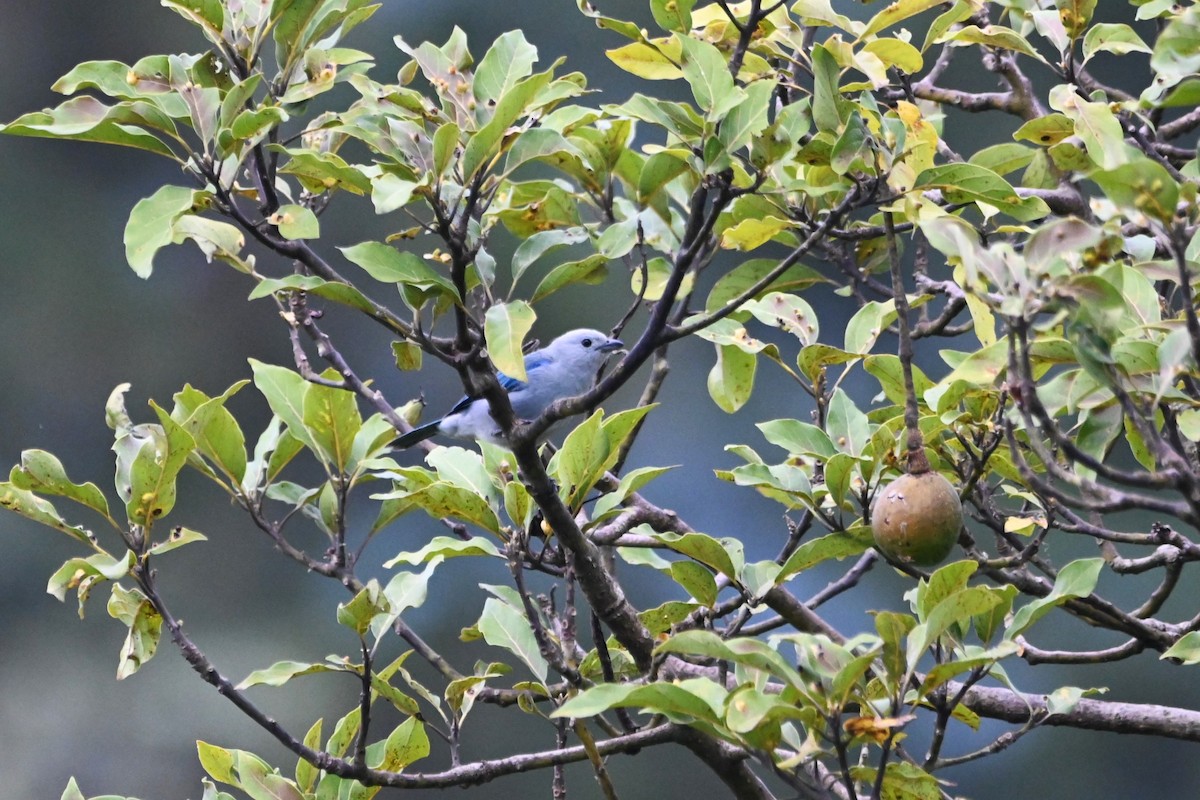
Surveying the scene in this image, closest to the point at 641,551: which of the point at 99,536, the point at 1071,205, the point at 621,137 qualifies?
the point at 621,137

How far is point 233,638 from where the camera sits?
7496 millimetres

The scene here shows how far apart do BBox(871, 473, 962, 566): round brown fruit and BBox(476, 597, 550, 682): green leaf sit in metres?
0.67

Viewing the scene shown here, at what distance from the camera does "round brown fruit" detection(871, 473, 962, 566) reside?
5.52ft

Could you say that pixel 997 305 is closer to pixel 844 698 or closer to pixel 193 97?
pixel 844 698

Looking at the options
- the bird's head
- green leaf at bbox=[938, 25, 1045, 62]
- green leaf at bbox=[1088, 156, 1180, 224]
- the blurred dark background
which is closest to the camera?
green leaf at bbox=[1088, 156, 1180, 224]

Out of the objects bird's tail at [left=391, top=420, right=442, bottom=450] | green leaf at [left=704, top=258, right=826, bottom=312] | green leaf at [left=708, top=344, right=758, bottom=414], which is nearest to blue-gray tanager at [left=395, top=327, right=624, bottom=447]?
bird's tail at [left=391, top=420, right=442, bottom=450]

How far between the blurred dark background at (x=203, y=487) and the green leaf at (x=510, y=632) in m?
3.71

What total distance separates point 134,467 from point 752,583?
3.12 ft

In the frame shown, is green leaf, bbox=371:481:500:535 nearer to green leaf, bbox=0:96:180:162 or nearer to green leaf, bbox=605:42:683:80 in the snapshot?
green leaf, bbox=0:96:180:162

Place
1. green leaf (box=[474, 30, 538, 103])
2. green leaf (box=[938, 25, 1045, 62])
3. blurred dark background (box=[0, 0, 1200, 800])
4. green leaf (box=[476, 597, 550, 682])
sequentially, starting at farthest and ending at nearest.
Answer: blurred dark background (box=[0, 0, 1200, 800]) → green leaf (box=[938, 25, 1045, 62]) → green leaf (box=[476, 597, 550, 682]) → green leaf (box=[474, 30, 538, 103])

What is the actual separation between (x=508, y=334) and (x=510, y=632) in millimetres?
701

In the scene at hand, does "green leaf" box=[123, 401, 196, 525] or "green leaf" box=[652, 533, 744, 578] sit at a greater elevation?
"green leaf" box=[123, 401, 196, 525]

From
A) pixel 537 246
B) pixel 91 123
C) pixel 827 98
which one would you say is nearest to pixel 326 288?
pixel 91 123

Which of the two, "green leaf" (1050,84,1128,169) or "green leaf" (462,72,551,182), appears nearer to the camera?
"green leaf" (1050,84,1128,169)
